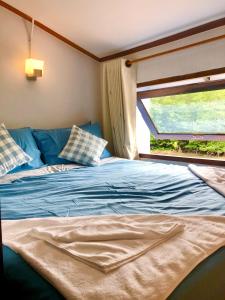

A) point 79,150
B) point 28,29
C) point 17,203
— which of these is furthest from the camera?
point 28,29

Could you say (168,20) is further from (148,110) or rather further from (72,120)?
(72,120)

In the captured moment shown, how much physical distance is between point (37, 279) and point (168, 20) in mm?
2511

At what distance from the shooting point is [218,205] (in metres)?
1.31

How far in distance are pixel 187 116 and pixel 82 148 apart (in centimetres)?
136

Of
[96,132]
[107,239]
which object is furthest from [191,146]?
[107,239]

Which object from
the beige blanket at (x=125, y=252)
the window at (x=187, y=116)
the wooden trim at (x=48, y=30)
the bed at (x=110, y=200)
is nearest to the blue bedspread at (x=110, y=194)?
the bed at (x=110, y=200)

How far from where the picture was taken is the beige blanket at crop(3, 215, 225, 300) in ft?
2.25

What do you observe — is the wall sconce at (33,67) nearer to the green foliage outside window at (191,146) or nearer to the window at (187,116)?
the window at (187,116)

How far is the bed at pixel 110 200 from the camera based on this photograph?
756 mm

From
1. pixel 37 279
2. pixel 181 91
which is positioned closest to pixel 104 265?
pixel 37 279

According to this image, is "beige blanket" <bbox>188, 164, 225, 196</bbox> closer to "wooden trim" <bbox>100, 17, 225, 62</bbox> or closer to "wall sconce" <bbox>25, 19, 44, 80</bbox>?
"wooden trim" <bbox>100, 17, 225, 62</bbox>

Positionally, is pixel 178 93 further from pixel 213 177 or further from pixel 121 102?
pixel 213 177

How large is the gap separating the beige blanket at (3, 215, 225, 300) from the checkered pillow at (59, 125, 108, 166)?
150 centimetres

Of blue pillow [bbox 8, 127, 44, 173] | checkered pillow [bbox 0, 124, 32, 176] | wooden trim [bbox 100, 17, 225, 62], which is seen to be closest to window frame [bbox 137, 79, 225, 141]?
wooden trim [bbox 100, 17, 225, 62]
